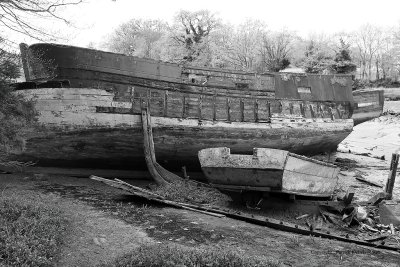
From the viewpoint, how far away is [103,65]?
11.2 meters

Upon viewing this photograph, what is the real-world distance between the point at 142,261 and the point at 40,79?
25.9 ft

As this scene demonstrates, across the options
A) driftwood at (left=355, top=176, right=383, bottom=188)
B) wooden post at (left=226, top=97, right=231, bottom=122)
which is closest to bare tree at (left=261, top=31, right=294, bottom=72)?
driftwood at (left=355, top=176, right=383, bottom=188)

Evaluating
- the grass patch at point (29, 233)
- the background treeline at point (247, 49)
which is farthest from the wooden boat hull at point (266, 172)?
the background treeline at point (247, 49)

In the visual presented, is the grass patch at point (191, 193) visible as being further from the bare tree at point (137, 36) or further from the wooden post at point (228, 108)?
the bare tree at point (137, 36)

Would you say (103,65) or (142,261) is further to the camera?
(103,65)

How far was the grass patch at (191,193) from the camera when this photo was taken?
29.9 feet

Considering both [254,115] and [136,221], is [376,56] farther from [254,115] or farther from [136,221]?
[136,221]

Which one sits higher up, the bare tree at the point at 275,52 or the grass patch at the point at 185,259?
the bare tree at the point at 275,52

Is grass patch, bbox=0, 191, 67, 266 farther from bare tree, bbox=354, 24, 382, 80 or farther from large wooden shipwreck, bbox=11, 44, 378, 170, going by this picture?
bare tree, bbox=354, 24, 382, 80

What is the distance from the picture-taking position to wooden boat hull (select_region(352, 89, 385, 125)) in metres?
17.3

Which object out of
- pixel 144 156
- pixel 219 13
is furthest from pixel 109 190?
pixel 219 13

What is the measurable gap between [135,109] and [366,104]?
1186 cm

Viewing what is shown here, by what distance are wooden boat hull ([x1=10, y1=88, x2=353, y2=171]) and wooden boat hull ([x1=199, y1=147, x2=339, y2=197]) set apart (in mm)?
2691

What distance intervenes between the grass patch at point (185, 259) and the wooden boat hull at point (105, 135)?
6.35m
